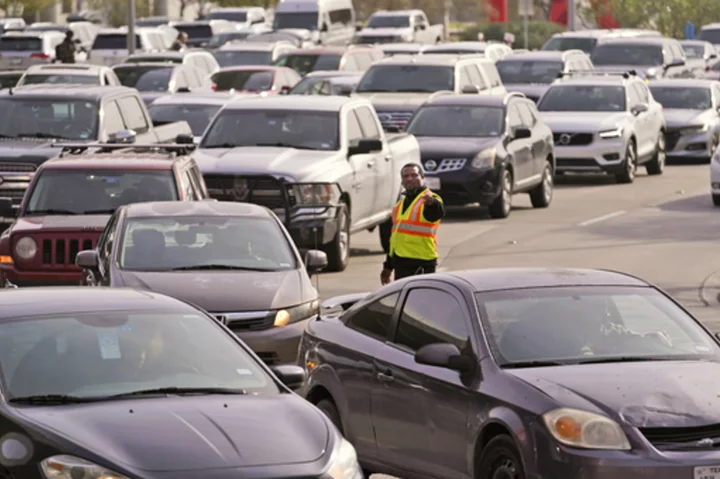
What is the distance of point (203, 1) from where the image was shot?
3278 inches

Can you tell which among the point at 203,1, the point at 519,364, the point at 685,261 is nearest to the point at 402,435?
the point at 519,364

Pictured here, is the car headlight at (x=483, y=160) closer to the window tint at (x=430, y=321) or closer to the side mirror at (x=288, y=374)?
the window tint at (x=430, y=321)

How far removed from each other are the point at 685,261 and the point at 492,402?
13941mm

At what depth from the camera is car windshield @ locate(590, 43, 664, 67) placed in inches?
1822

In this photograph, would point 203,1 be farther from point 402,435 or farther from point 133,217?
point 402,435

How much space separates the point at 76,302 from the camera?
902 centimetres

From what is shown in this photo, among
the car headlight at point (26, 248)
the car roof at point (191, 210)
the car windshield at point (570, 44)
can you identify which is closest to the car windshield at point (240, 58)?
the car windshield at point (570, 44)

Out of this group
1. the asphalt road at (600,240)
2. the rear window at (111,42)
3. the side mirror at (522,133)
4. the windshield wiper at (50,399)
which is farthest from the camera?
the rear window at (111,42)

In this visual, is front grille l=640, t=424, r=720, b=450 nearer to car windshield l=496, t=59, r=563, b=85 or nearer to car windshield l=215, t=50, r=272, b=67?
car windshield l=496, t=59, r=563, b=85

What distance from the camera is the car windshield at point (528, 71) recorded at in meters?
41.9

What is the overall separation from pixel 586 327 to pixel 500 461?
1008mm

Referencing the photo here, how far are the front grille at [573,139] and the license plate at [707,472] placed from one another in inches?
962

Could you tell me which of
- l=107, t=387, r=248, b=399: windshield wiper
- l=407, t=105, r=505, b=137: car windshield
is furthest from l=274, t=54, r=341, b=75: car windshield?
l=107, t=387, r=248, b=399: windshield wiper

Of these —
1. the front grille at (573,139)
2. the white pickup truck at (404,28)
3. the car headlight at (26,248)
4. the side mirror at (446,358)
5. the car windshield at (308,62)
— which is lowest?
the white pickup truck at (404,28)
